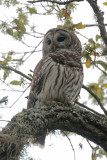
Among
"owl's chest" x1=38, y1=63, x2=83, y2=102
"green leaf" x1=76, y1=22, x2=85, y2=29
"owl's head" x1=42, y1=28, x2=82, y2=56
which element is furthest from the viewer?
"owl's head" x1=42, y1=28, x2=82, y2=56

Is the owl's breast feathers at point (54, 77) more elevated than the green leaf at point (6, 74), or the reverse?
the green leaf at point (6, 74)

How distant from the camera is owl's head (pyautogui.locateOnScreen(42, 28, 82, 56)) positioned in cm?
498

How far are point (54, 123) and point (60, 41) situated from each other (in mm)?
2338

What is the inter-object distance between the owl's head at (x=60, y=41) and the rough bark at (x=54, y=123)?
1950 millimetres

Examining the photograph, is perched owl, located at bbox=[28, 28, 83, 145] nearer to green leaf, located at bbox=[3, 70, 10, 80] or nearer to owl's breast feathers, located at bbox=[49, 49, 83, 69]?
owl's breast feathers, located at bbox=[49, 49, 83, 69]

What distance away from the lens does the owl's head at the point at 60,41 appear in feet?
16.4

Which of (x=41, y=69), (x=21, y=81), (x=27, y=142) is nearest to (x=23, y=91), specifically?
(x=21, y=81)

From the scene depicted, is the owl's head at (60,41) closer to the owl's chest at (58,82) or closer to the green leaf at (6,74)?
the green leaf at (6,74)

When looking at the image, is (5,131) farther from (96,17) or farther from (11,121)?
(96,17)

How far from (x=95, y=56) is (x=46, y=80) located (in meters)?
0.81

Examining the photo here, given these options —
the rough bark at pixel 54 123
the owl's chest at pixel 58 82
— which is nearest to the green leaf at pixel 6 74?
the owl's chest at pixel 58 82

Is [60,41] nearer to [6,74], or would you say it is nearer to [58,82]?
[6,74]

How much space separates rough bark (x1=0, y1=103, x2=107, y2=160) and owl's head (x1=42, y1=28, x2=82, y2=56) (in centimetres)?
195

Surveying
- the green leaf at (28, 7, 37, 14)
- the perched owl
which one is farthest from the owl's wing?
the green leaf at (28, 7, 37, 14)
